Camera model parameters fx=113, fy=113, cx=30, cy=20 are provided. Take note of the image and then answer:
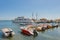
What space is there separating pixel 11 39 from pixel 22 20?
135ft

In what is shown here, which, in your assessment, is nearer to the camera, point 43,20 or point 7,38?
point 7,38

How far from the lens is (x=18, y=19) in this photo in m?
56.9

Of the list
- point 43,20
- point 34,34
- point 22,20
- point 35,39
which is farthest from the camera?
point 43,20

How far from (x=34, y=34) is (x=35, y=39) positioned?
257cm

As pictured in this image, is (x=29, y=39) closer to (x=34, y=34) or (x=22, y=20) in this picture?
(x=34, y=34)

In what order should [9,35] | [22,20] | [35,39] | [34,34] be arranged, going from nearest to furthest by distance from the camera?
[35,39] → [9,35] → [34,34] → [22,20]

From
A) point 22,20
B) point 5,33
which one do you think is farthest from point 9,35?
point 22,20

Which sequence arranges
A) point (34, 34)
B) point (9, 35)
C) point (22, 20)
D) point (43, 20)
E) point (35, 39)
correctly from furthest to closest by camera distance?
point (43, 20) → point (22, 20) → point (34, 34) → point (9, 35) → point (35, 39)

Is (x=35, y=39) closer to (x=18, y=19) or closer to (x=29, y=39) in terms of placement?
(x=29, y=39)

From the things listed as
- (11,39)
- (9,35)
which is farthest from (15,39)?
(9,35)

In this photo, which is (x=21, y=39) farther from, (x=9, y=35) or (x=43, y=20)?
(x=43, y=20)

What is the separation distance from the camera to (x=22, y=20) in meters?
55.0

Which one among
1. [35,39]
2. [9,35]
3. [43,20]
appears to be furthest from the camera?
[43,20]

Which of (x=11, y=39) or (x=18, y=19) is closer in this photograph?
(x=11, y=39)
